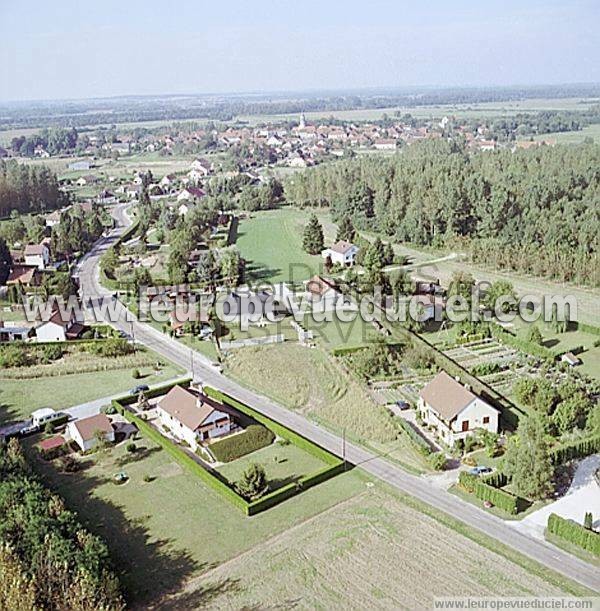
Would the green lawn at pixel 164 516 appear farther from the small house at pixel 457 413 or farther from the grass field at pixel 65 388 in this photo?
the grass field at pixel 65 388

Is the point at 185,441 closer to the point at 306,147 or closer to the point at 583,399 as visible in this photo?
the point at 583,399

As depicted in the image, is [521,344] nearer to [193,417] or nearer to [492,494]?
[492,494]

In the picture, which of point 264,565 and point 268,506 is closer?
point 264,565

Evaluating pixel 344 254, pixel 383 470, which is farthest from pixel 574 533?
pixel 344 254

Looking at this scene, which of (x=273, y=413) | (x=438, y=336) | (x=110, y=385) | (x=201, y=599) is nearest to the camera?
(x=201, y=599)

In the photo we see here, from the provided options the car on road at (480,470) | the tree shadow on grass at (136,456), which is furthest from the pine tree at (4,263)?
the car on road at (480,470)

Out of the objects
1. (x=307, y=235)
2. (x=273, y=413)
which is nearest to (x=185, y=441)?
(x=273, y=413)

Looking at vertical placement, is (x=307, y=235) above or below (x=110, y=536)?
above
